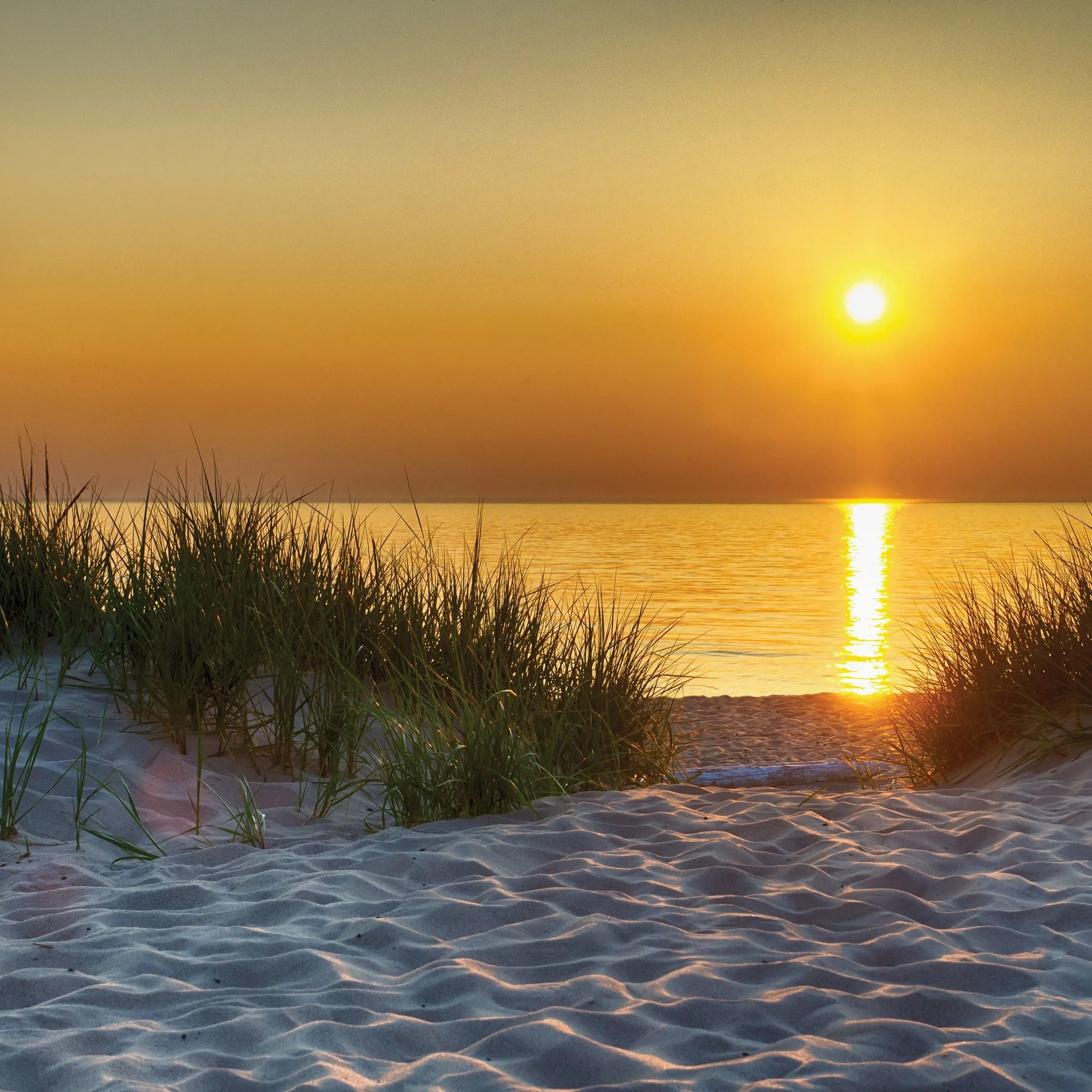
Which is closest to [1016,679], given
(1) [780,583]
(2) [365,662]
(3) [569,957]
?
(2) [365,662]

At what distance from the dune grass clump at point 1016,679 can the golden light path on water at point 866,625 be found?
146cm

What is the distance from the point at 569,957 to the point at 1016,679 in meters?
4.01

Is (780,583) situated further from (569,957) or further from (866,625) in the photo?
(569,957)

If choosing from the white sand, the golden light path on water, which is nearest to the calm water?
the golden light path on water

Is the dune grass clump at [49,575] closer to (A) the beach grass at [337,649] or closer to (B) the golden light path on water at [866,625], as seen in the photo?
(A) the beach grass at [337,649]

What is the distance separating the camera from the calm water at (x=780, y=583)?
1370cm

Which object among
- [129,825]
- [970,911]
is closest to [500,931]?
[970,911]

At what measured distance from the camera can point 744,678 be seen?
43.0 feet

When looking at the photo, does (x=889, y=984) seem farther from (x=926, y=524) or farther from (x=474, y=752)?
(x=926, y=524)

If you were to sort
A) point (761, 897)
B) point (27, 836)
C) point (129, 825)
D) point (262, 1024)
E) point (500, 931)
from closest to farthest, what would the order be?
point (262, 1024)
point (500, 931)
point (761, 897)
point (27, 836)
point (129, 825)

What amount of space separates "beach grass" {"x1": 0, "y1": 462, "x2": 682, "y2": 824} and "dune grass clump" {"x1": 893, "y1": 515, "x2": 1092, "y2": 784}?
5.25ft

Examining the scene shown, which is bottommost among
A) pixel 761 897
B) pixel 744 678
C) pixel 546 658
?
pixel 744 678

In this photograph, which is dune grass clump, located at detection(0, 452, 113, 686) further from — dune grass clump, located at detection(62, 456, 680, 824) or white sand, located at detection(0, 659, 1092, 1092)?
white sand, located at detection(0, 659, 1092, 1092)

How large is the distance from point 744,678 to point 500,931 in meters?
10.7
